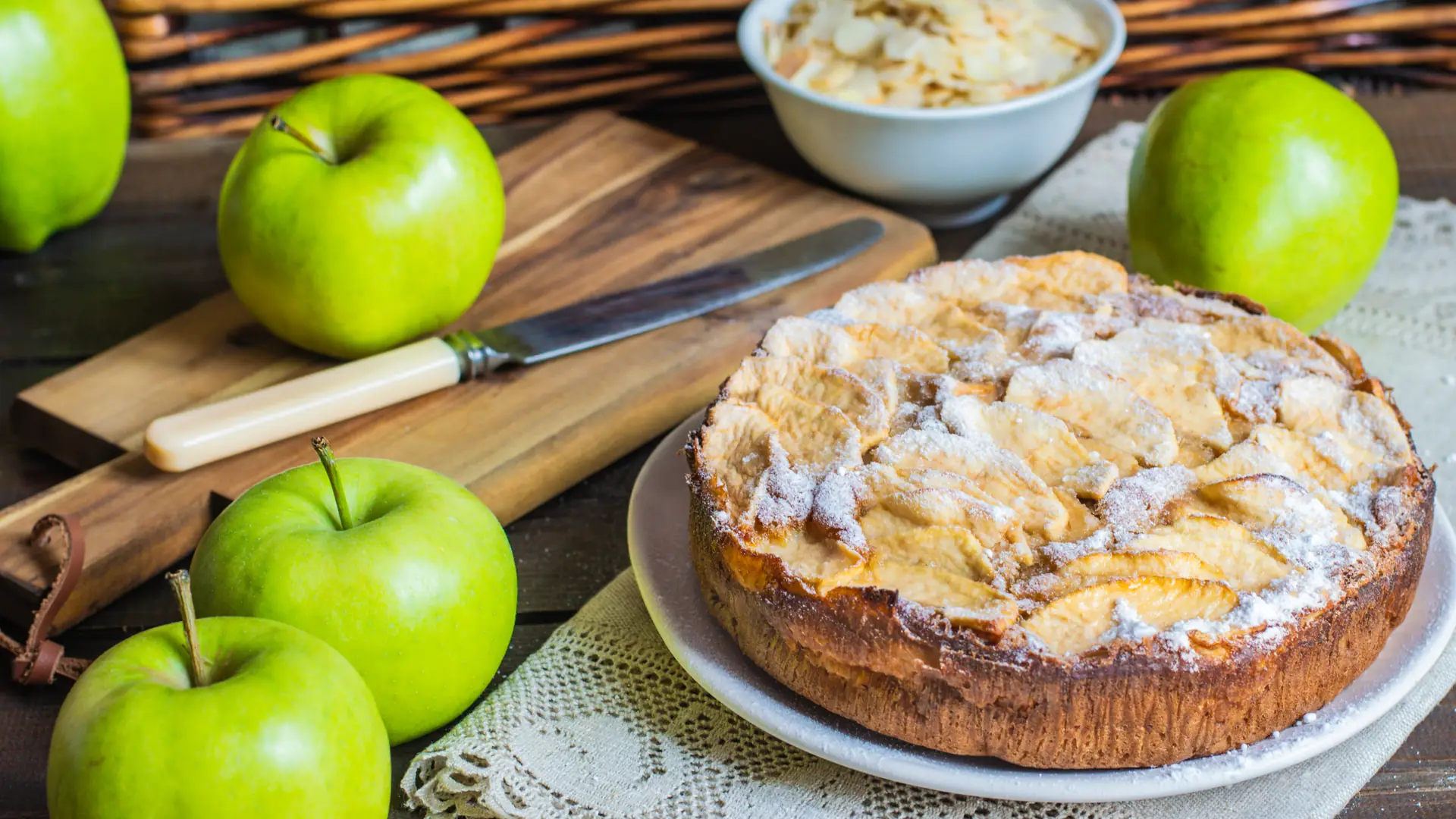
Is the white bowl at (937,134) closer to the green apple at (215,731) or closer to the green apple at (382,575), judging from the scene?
the green apple at (382,575)

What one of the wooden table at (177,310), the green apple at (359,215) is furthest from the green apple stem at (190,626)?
the green apple at (359,215)

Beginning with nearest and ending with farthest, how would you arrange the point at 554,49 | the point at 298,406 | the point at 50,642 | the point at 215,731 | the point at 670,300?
the point at 215,731 → the point at 50,642 → the point at 298,406 → the point at 670,300 → the point at 554,49

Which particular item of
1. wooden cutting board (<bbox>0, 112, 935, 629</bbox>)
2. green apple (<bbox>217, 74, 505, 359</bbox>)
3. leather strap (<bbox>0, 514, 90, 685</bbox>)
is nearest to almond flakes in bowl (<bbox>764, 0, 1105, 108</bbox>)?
wooden cutting board (<bbox>0, 112, 935, 629</bbox>)

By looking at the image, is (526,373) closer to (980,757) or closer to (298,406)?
(298,406)

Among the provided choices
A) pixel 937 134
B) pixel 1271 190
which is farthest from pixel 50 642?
pixel 1271 190

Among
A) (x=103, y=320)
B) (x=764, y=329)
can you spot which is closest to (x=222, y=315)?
(x=103, y=320)

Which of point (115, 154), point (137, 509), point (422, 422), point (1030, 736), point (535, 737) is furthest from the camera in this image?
point (115, 154)

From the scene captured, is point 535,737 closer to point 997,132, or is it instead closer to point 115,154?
point 997,132
